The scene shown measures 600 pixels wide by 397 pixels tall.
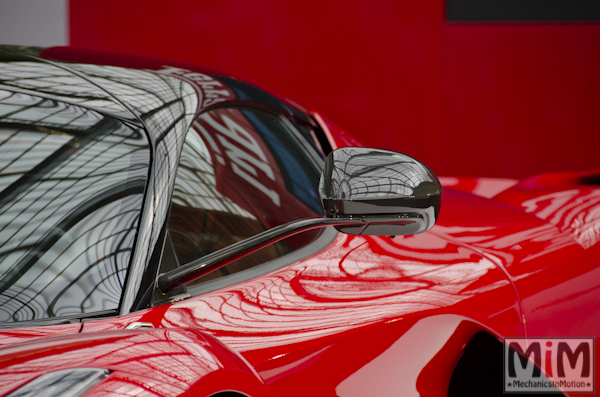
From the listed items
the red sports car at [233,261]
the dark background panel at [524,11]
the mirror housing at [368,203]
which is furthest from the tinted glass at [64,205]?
the dark background panel at [524,11]

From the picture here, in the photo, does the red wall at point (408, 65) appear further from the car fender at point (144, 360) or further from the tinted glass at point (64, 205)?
the car fender at point (144, 360)

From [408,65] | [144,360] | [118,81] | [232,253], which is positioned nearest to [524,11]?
[408,65]

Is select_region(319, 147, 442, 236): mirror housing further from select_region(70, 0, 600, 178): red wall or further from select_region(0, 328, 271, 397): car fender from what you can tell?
select_region(70, 0, 600, 178): red wall

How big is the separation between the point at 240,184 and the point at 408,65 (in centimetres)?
373

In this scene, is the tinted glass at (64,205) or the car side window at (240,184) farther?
the car side window at (240,184)

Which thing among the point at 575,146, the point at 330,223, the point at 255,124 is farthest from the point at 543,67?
the point at 330,223

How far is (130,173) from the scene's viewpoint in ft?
3.31

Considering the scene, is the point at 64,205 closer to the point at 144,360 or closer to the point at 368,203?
the point at 144,360

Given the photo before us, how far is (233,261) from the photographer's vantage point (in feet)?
3.55

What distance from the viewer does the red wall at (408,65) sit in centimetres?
464

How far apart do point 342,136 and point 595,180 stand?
0.84 m

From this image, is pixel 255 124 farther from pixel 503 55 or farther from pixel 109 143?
pixel 503 55

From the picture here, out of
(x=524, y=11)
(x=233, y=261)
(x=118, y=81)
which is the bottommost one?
(x=233, y=261)

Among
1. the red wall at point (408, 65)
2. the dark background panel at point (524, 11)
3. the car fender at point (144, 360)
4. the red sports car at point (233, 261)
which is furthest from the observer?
the dark background panel at point (524, 11)
